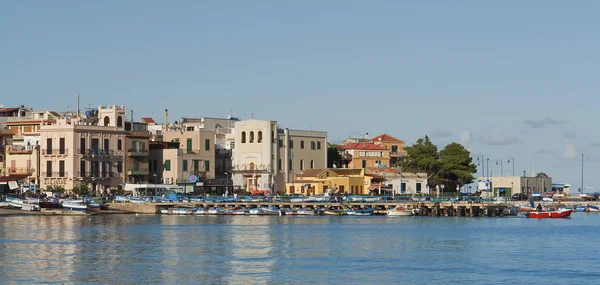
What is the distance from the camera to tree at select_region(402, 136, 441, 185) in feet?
479

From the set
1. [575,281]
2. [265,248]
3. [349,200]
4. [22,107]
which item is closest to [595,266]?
[575,281]

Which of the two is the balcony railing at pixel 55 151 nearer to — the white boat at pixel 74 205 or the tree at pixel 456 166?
the white boat at pixel 74 205

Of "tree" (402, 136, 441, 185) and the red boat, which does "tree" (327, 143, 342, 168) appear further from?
the red boat

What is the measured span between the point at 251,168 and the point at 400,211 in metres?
22.4

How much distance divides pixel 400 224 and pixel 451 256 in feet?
117

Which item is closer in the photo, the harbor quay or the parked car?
the harbor quay

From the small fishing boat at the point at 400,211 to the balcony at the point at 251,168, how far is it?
18.9m

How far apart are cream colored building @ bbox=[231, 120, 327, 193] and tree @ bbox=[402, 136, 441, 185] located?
16.8m

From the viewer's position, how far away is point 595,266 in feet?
209

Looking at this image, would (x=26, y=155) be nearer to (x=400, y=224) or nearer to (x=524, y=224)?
(x=400, y=224)

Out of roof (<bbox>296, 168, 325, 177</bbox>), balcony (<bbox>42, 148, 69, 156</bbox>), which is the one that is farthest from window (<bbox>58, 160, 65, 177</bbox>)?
roof (<bbox>296, 168, 325, 177</bbox>)

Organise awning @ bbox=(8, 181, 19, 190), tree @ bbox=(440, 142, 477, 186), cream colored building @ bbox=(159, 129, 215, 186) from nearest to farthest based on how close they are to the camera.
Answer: awning @ bbox=(8, 181, 19, 190), cream colored building @ bbox=(159, 129, 215, 186), tree @ bbox=(440, 142, 477, 186)

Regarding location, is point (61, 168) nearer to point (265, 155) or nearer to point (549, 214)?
point (265, 155)

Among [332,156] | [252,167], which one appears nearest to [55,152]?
[252,167]
